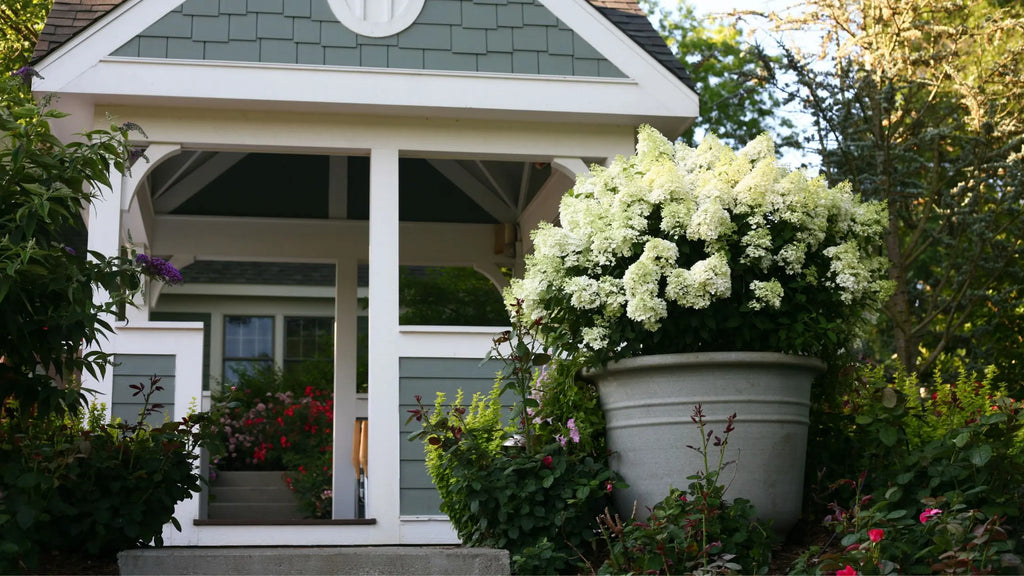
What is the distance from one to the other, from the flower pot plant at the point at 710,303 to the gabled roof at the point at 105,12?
2274 mm

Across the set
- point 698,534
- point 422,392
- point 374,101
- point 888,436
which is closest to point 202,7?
point 374,101

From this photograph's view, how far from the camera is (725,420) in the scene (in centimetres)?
409

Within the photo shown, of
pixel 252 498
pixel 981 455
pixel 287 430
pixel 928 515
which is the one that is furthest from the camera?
pixel 287 430

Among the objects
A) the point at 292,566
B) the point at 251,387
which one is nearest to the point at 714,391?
the point at 292,566

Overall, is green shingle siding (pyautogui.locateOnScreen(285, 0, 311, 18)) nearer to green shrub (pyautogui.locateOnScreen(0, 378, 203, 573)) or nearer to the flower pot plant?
the flower pot plant

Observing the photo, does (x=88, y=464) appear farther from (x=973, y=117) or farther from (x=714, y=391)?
(x=973, y=117)

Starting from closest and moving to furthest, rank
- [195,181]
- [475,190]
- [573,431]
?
[573,431], [195,181], [475,190]

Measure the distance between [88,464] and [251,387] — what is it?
29.0ft

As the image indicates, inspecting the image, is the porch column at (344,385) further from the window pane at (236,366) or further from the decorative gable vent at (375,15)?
the window pane at (236,366)

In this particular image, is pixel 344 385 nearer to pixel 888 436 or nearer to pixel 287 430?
pixel 287 430

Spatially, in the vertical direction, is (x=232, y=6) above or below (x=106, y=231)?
above

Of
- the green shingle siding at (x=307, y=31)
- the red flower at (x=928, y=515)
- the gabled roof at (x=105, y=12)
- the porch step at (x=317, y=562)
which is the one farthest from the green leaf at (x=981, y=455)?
the green shingle siding at (x=307, y=31)

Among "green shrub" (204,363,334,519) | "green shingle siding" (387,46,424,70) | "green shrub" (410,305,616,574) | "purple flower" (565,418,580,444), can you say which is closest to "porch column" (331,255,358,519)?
"green shrub" (204,363,334,519)

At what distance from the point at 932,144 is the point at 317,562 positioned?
27.2ft
